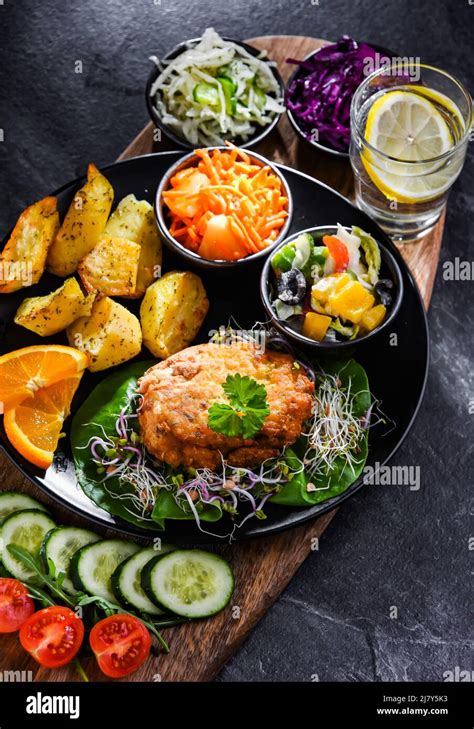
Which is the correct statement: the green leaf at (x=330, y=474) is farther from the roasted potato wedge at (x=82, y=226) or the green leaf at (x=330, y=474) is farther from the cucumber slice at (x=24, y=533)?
the roasted potato wedge at (x=82, y=226)

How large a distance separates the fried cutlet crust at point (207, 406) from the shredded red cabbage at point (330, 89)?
5.15 feet

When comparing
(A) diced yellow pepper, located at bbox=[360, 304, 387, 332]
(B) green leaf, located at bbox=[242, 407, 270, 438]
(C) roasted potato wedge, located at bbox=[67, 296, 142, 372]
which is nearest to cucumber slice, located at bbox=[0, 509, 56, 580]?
(C) roasted potato wedge, located at bbox=[67, 296, 142, 372]

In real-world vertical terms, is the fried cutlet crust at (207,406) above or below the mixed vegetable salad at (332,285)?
below

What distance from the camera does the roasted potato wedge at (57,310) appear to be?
5.02m

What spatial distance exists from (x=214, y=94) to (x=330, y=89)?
2.32ft

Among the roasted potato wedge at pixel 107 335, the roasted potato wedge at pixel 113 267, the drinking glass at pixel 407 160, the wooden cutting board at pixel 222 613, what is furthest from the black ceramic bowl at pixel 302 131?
the wooden cutting board at pixel 222 613

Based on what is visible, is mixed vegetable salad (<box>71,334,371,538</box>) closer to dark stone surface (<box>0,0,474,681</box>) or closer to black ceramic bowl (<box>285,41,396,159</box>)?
dark stone surface (<box>0,0,474,681</box>)

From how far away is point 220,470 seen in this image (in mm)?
4945

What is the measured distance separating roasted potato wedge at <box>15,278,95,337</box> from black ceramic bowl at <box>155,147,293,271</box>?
54 cm

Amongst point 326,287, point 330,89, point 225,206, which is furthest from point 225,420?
point 330,89

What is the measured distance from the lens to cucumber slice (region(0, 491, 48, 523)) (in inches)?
201
